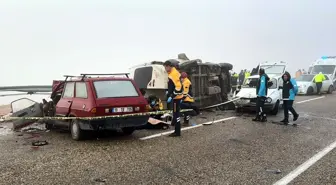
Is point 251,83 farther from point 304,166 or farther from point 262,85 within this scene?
point 304,166

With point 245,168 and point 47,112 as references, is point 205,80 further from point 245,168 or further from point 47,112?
point 245,168

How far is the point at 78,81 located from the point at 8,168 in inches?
117

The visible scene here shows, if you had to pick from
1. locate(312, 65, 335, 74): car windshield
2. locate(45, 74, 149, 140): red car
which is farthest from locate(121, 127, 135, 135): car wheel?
locate(312, 65, 335, 74): car windshield

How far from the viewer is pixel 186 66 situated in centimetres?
1198

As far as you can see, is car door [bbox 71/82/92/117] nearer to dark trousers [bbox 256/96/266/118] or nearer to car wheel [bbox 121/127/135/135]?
car wheel [bbox 121/127/135/135]

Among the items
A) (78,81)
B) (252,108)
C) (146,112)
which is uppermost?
(78,81)

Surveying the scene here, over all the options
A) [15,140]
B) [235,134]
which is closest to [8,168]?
[15,140]

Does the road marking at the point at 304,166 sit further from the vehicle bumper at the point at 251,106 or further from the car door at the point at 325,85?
the car door at the point at 325,85

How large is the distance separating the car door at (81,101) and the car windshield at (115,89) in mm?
287

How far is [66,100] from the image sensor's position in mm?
8188

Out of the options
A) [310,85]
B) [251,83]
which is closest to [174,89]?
[251,83]

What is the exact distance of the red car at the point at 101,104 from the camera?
23.3 ft

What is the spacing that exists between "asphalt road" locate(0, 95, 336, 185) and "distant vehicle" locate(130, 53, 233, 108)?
9.63ft

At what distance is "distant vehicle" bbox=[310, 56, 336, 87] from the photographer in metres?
22.3
